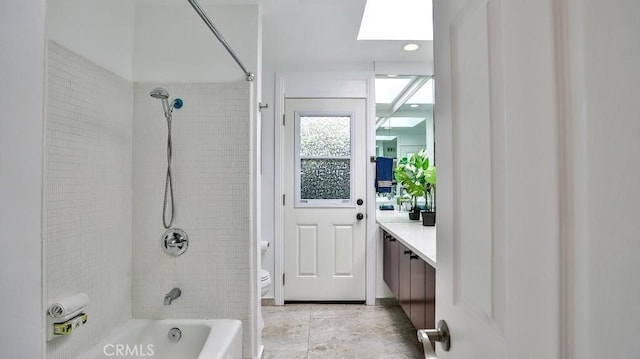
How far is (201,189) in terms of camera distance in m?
1.98

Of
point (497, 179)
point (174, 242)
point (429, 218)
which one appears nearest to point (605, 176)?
point (497, 179)

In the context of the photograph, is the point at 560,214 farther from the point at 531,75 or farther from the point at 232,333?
the point at 232,333

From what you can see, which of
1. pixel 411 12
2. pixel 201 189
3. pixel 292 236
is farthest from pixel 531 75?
pixel 292 236

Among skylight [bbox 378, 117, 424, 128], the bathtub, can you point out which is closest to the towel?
the bathtub

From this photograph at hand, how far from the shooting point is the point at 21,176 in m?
0.34

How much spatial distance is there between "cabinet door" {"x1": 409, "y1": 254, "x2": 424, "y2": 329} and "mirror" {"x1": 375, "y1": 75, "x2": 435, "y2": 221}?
1.10 meters

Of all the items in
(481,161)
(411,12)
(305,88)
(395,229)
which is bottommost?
(395,229)

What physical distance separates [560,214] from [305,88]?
2.94 metres

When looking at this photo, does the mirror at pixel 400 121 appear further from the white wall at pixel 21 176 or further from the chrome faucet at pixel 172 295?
the white wall at pixel 21 176

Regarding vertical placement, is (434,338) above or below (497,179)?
below

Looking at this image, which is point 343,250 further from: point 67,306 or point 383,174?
point 67,306

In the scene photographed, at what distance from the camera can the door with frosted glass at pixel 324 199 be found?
3.07m

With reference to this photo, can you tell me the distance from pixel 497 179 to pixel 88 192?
179 centimetres

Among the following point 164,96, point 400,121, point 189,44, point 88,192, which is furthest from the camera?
point 400,121
